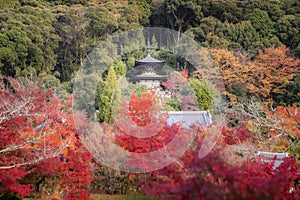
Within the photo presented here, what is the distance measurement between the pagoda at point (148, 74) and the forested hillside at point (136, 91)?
0.68 metres

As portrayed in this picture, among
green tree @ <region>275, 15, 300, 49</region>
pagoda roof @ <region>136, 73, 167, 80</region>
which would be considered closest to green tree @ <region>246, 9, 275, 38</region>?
green tree @ <region>275, 15, 300, 49</region>

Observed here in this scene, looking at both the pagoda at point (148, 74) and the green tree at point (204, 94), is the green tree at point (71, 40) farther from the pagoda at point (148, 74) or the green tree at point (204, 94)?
the green tree at point (204, 94)

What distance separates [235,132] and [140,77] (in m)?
9.50

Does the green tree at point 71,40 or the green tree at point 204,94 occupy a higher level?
the green tree at point 204,94

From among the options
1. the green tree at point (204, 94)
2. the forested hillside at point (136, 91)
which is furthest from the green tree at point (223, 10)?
the green tree at point (204, 94)

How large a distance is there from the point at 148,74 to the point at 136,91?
2.61m

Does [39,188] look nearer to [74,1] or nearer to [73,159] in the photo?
[73,159]

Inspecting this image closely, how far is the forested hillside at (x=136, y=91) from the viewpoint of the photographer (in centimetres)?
664

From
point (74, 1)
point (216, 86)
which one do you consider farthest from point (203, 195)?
point (74, 1)

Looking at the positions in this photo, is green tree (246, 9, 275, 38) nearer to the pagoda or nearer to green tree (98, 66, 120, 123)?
the pagoda

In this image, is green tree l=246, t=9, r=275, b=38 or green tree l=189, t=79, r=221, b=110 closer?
green tree l=189, t=79, r=221, b=110

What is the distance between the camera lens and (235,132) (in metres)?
9.66

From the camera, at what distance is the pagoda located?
18.8m

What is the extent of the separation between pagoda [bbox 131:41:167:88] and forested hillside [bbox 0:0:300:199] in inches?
26.9
